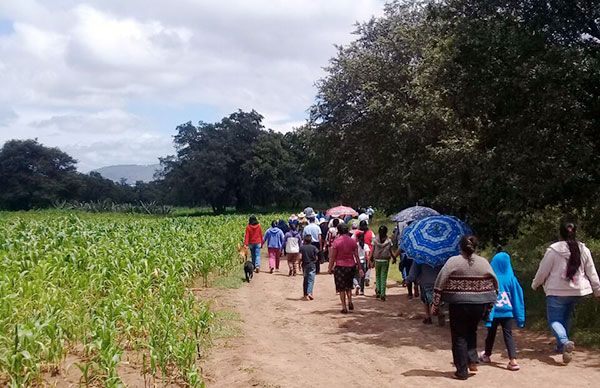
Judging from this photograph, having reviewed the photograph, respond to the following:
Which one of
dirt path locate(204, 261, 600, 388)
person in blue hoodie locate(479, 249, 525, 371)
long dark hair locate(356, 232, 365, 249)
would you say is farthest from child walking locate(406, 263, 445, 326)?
long dark hair locate(356, 232, 365, 249)

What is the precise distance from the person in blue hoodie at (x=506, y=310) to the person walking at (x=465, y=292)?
607 mm

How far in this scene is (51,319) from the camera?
6.33 metres

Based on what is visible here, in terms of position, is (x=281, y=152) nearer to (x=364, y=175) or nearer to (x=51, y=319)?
(x=364, y=175)

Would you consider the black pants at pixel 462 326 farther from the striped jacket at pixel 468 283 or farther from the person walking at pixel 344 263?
the person walking at pixel 344 263

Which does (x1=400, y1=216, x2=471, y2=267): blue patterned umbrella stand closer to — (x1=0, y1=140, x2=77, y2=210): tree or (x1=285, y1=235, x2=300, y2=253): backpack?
(x1=285, y1=235, x2=300, y2=253): backpack

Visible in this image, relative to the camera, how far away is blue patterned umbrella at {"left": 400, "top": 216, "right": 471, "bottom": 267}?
387 inches

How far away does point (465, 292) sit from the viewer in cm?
676

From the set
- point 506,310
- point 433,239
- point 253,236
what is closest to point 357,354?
point 506,310

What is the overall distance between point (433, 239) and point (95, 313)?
5.78 metres

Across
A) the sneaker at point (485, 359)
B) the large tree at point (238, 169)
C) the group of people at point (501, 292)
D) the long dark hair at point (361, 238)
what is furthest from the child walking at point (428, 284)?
the large tree at point (238, 169)

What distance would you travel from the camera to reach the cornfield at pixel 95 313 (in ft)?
19.5

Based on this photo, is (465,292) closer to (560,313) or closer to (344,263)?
(560,313)

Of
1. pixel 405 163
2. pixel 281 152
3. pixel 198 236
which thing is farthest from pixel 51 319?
pixel 281 152

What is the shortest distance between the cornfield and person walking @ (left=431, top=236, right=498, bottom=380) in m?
3.12
